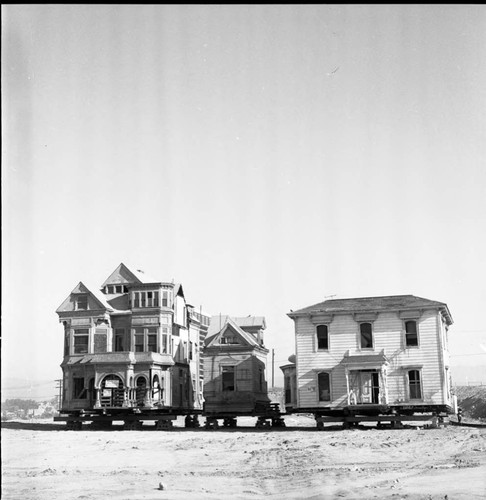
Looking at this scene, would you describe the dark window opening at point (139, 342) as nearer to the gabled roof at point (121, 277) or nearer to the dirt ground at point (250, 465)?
the gabled roof at point (121, 277)

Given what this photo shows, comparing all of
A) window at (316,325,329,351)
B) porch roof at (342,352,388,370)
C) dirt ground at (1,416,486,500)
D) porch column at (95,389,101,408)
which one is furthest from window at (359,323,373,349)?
porch column at (95,389,101,408)

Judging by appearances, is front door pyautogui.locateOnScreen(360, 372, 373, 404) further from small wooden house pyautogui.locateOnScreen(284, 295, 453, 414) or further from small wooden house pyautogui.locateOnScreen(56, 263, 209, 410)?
small wooden house pyautogui.locateOnScreen(56, 263, 209, 410)

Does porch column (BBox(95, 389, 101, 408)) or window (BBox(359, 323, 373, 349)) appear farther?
porch column (BBox(95, 389, 101, 408))

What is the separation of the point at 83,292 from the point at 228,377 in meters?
11.8

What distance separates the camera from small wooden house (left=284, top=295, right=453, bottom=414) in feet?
124

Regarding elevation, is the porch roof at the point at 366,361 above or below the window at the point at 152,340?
below

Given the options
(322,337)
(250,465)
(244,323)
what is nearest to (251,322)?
(244,323)

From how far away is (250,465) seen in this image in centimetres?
2347

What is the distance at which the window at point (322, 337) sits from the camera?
129ft

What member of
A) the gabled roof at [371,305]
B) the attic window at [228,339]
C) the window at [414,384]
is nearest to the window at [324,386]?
the gabled roof at [371,305]

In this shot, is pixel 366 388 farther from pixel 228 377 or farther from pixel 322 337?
pixel 228 377

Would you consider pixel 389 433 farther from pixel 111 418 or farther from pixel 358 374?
pixel 111 418

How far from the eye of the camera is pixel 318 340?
3947cm

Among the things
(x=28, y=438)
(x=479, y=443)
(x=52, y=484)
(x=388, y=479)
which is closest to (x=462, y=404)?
(x=479, y=443)
